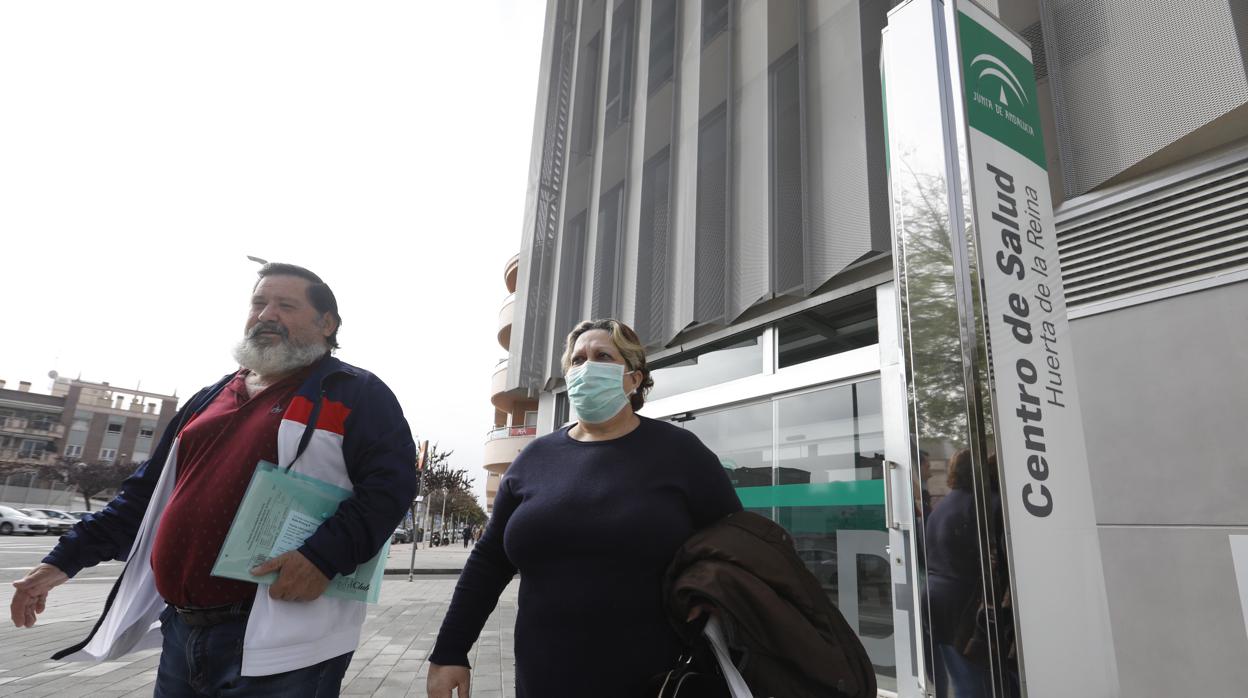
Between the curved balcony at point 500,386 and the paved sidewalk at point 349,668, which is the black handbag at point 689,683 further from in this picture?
the curved balcony at point 500,386

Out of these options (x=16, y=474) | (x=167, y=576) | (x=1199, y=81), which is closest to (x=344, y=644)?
(x=167, y=576)

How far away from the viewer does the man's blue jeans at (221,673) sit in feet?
5.49

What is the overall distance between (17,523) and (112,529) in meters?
37.2

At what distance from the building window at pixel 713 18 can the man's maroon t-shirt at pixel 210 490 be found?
24.9 ft

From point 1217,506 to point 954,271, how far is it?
2521 mm

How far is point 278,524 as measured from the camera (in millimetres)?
1757

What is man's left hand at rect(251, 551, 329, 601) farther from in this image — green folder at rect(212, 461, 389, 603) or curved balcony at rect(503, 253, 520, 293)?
curved balcony at rect(503, 253, 520, 293)

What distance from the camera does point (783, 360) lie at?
6.30 metres

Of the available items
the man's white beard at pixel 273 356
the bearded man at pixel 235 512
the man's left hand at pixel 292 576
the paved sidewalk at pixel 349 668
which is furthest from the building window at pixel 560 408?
the man's left hand at pixel 292 576

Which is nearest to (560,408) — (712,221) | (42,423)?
(712,221)

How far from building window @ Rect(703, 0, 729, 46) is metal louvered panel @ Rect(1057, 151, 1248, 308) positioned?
5.37 meters

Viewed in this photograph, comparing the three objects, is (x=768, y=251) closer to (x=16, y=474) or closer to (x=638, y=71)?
(x=638, y=71)

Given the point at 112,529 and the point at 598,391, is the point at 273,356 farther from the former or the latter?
the point at 598,391

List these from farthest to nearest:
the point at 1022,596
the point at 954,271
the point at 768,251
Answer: the point at 768,251 → the point at 954,271 → the point at 1022,596
